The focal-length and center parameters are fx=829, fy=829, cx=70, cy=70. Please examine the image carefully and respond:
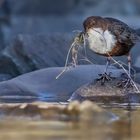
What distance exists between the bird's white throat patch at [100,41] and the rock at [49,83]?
0.67m

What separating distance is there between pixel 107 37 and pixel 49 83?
1.20 metres

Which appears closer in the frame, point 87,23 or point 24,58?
point 87,23

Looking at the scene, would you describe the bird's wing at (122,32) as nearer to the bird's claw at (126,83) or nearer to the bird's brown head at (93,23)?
the bird's brown head at (93,23)

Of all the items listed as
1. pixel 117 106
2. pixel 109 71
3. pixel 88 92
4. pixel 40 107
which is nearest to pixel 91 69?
pixel 109 71

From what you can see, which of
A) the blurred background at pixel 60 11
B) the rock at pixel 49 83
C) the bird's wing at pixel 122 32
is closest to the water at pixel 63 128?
the bird's wing at pixel 122 32

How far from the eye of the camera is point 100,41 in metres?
8.25

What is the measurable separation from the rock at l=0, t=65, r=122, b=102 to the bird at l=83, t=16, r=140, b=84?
→ 64 cm

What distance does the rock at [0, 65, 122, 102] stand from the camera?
8.87 m

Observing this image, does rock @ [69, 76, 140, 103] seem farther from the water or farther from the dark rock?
the dark rock

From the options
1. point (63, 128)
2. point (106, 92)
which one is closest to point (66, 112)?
point (63, 128)

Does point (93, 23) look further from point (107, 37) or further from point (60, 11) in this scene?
point (60, 11)

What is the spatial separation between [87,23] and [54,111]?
211cm

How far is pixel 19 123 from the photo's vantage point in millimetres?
6238

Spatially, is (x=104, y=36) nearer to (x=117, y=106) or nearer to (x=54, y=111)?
(x=117, y=106)
